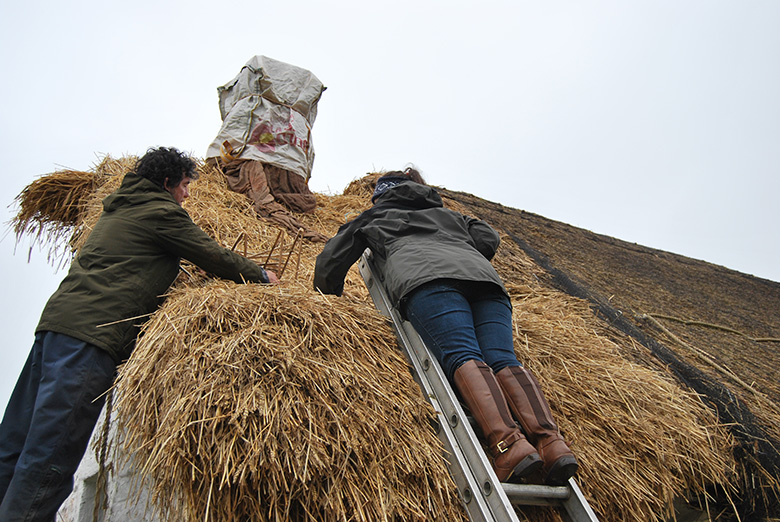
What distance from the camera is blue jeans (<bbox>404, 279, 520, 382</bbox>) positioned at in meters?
1.71

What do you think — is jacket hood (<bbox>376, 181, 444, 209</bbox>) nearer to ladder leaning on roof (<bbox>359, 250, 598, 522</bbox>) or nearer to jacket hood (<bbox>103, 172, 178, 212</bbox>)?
ladder leaning on roof (<bbox>359, 250, 598, 522</bbox>)

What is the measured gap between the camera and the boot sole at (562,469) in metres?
1.50

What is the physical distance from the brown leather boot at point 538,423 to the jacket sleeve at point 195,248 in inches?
46.7

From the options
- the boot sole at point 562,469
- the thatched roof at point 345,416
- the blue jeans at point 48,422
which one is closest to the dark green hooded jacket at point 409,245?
the thatched roof at point 345,416

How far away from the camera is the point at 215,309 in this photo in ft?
5.41

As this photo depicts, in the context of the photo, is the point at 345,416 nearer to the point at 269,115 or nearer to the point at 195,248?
the point at 195,248

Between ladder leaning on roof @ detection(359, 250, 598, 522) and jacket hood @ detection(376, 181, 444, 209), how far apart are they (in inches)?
25.1

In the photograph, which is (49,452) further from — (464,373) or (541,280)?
(541,280)

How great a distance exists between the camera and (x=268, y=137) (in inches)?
157

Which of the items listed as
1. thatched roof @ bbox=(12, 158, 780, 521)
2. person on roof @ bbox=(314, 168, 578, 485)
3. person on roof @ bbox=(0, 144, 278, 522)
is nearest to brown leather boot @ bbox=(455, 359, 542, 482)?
person on roof @ bbox=(314, 168, 578, 485)

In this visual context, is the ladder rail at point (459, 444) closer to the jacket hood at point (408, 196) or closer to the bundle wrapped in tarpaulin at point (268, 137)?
the jacket hood at point (408, 196)

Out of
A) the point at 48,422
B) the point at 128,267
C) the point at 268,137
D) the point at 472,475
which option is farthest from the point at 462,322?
the point at 268,137

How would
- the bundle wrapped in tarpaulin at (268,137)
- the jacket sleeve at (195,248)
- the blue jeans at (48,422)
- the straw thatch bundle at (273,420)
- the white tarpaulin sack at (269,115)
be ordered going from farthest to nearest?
the white tarpaulin sack at (269,115)
the bundle wrapped in tarpaulin at (268,137)
the jacket sleeve at (195,248)
the blue jeans at (48,422)
the straw thatch bundle at (273,420)

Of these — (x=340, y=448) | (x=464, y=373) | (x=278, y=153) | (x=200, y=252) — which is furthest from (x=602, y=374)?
(x=278, y=153)
